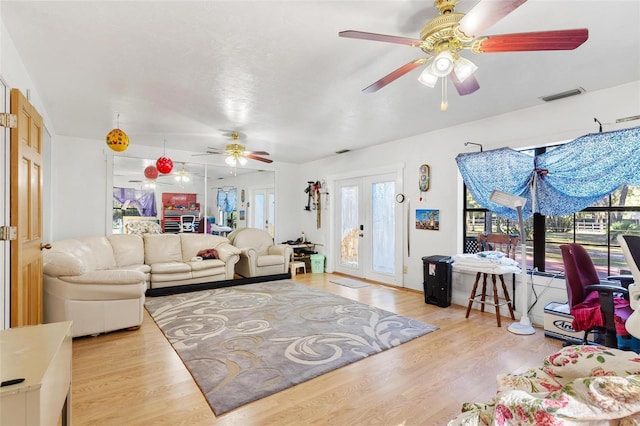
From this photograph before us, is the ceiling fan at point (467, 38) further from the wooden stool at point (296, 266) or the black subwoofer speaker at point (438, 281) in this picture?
the wooden stool at point (296, 266)

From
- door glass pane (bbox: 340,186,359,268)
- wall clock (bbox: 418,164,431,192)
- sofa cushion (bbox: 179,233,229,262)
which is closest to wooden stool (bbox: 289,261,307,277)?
door glass pane (bbox: 340,186,359,268)

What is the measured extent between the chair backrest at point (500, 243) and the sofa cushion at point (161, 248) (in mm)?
4944

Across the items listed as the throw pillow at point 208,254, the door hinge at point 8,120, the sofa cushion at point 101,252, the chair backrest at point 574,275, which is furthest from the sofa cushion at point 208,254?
the chair backrest at point 574,275

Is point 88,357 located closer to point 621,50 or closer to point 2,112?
point 2,112

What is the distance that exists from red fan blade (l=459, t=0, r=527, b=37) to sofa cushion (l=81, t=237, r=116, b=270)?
5.33m

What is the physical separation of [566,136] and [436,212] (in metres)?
1.81

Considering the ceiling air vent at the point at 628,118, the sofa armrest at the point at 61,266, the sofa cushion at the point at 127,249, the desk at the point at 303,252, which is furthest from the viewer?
the desk at the point at 303,252

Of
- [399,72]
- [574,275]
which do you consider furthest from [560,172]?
[399,72]

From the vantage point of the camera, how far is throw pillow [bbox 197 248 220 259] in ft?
18.2

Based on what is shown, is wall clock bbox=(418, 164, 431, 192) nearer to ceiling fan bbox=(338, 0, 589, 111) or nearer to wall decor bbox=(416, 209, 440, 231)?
wall decor bbox=(416, 209, 440, 231)

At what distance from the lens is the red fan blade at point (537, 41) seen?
1.54 m

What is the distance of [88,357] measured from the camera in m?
2.75

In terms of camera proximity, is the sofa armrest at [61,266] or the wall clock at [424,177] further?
the wall clock at [424,177]

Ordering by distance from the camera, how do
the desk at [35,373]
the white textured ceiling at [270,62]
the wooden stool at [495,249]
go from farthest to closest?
the wooden stool at [495,249]
the white textured ceiling at [270,62]
the desk at [35,373]
